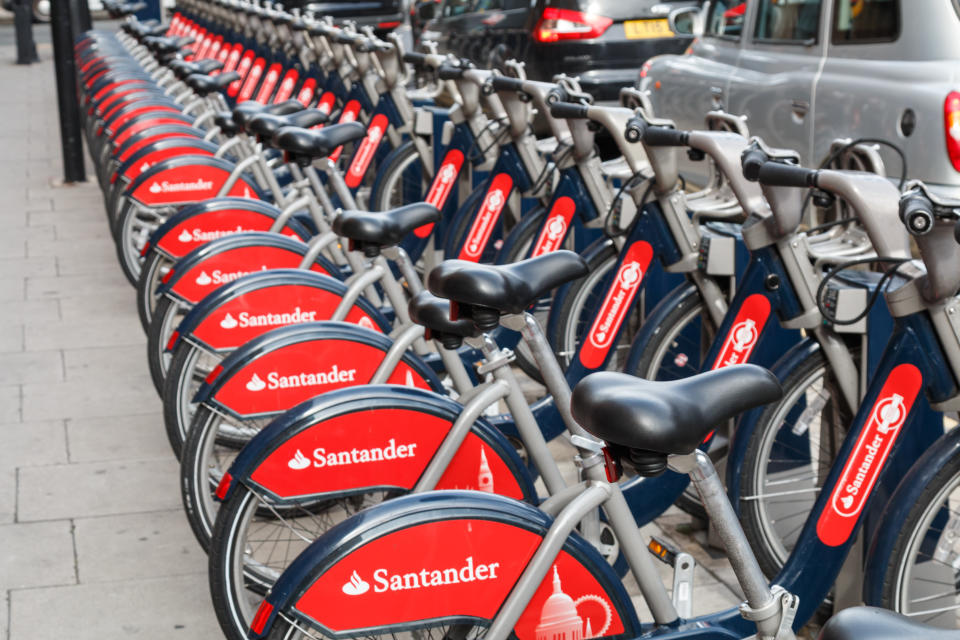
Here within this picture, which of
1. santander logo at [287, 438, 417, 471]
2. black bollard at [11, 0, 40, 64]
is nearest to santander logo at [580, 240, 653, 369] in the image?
santander logo at [287, 438, 417, 471]

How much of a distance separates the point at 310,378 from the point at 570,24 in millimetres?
5162

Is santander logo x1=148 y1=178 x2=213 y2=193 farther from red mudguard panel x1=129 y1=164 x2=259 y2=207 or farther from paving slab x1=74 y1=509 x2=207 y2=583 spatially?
paving slab x1=74 y1=509 x2=207 y2=583

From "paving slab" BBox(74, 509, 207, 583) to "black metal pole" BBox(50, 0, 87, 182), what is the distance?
6258 mm

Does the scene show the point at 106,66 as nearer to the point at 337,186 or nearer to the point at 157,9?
the point at 337,186

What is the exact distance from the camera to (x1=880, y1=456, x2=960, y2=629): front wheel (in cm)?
259

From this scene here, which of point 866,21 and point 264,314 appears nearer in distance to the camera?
point 264,314

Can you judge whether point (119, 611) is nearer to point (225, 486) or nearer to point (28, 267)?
point (225, 486)

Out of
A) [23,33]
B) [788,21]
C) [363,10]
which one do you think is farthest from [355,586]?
[23,33]

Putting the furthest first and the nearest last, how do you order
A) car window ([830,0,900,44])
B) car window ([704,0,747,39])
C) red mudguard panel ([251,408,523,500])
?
car window ([704,0,747,39])
car window ([830,0,900,44])
red mudguard panel ([251,408,523,500])

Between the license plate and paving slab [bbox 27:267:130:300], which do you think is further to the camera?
the license plate

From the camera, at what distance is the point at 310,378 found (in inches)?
135

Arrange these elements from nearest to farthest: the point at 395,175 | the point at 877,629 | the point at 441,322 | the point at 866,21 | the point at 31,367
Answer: the point at 877,629, the point at 441,322, the point at 866,21, the point at 31,367, the point at 395,175

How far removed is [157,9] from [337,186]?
16292 millimetres

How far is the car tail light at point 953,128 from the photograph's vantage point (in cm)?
472
